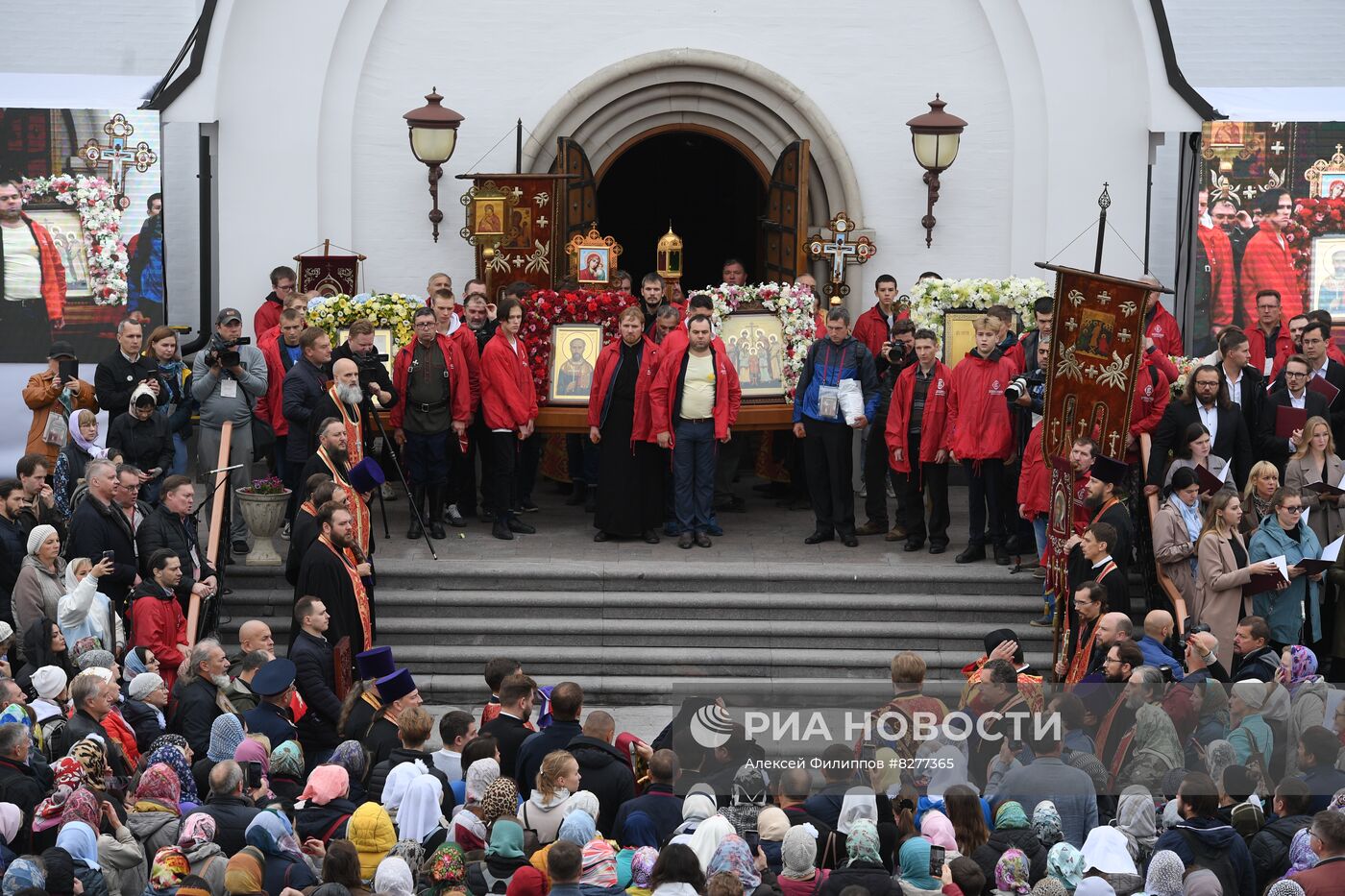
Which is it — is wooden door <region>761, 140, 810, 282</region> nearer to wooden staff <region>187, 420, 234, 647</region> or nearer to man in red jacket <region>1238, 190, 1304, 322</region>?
man in red jacket <region>1238, 190, 1304, 322</region>

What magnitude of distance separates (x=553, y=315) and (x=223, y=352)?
9.14ft

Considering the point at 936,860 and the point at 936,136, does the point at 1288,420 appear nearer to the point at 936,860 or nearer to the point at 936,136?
the point at 936,136

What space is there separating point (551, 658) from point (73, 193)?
6478 mm

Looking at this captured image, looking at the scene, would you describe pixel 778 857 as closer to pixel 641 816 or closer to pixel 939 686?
pixel 641 816

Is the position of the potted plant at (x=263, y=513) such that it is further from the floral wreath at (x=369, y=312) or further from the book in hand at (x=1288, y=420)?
the book in hand at (x=1288, y=420)

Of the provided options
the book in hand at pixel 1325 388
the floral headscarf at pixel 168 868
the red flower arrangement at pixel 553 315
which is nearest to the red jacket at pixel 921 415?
the red flower arrangement at pixel 553 315

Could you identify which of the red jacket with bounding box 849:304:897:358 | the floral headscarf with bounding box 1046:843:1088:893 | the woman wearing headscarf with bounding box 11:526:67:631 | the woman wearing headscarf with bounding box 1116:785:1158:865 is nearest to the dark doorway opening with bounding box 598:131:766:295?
the red jacket with bounding box 849:304:897:358

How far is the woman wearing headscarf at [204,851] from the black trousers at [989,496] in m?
7.74

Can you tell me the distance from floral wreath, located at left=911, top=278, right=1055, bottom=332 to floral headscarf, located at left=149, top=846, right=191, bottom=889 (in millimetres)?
9377

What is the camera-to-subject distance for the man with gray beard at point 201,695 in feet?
34.1

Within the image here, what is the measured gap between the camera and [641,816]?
8.88 metres

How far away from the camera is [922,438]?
14.7 meters

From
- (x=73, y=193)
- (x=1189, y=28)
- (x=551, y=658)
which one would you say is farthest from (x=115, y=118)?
(x=1189, y=28)

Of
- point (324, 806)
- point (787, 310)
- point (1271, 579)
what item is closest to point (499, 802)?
point (324, 806)
